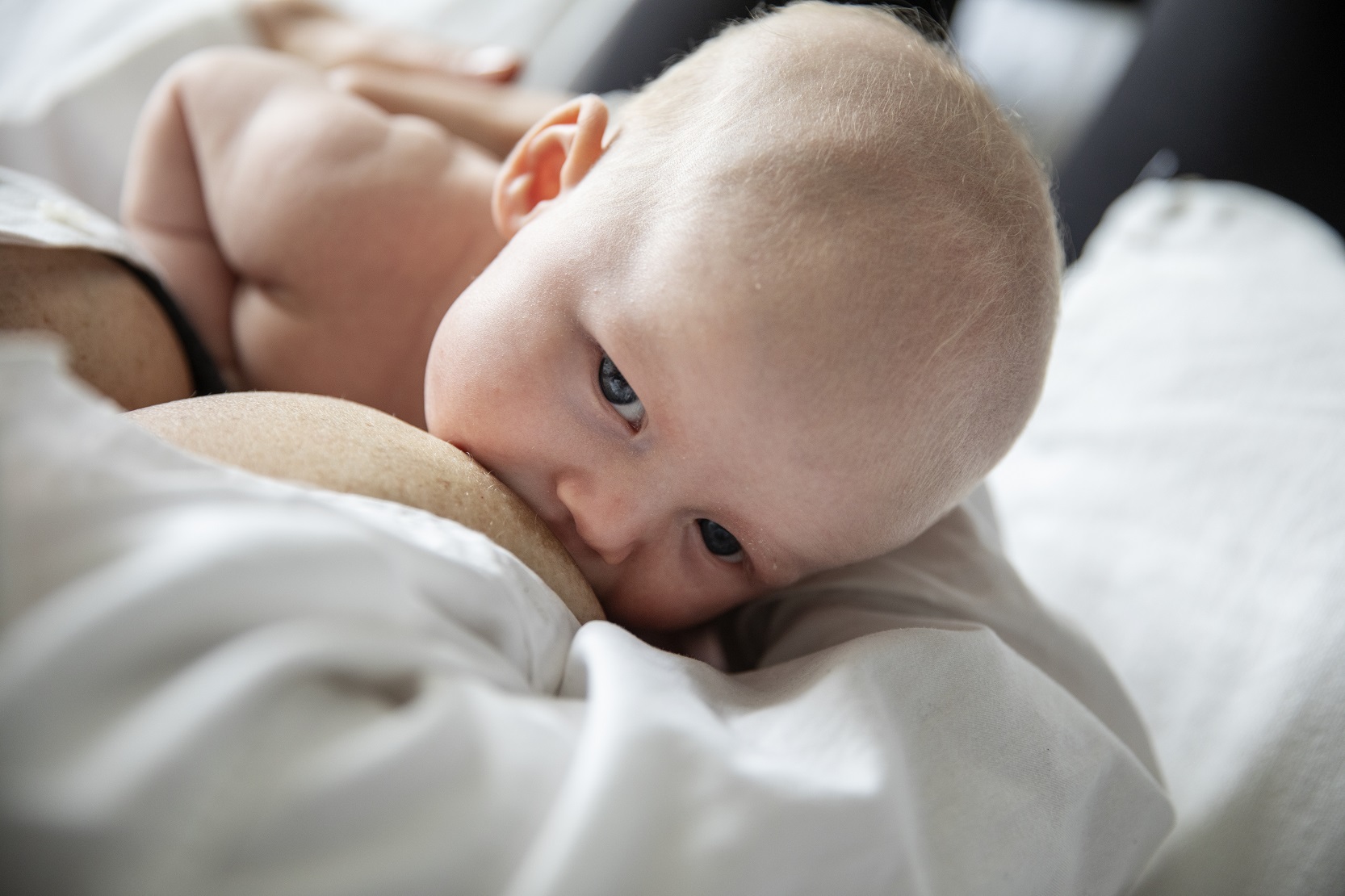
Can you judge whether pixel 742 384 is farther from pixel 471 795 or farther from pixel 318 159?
pixel 318 159

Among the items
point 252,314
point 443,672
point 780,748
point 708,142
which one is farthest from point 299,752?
point 252,314

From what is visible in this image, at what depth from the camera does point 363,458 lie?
0.56 metres

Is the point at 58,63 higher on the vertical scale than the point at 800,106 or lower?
lower

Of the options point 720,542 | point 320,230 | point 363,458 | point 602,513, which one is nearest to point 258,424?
point 363,458

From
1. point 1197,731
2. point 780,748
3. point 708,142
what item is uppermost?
point 708,142

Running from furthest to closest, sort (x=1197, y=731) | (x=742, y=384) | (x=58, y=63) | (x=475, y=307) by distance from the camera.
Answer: (x=58, y=63)
(x=1197, y=731)
(x=475, y=307)
(x=742, y=384)

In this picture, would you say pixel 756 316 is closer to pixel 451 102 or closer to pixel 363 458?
pixel 363 458

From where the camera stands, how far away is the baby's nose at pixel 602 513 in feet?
2.17

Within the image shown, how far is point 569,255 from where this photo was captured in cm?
69

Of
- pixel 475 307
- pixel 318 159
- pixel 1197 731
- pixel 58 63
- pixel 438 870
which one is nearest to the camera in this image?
pixel 438 870

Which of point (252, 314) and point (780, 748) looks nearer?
point (780, 748)

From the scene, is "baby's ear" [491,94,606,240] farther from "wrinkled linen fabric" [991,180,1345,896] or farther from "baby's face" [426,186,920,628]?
"wrinkled linen fabric" [991,180,1345,896]

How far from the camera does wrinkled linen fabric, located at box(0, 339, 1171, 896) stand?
1.13 feet

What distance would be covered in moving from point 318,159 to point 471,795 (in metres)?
0.82
